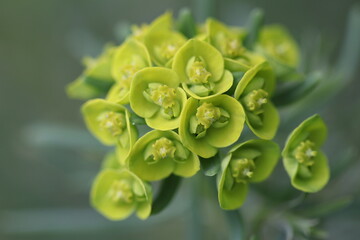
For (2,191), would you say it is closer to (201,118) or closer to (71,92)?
(71,92)

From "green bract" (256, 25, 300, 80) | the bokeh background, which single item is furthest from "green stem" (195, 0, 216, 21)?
"green bract" (256, 25, 300, 80)

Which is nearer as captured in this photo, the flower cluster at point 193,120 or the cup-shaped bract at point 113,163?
the flower cluster at point 193,120

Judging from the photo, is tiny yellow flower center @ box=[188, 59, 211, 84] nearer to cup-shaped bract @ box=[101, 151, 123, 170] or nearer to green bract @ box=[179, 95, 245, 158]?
green bract @ box=[179, 95, 245, 158]

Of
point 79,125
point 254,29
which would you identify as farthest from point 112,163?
point 79,125

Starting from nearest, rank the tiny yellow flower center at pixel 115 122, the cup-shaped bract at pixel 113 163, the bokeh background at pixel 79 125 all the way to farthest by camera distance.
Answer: the tiny yellow flower center at pixel 115 122 < the cup-shaped bract at pixel 113 163 < the bokeh background at pixel 79 125

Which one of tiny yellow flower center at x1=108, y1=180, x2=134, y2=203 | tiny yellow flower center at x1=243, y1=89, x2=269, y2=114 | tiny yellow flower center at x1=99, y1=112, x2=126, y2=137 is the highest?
tiny yellow flower center at x1=99, y1=112, x2=126, y2=137

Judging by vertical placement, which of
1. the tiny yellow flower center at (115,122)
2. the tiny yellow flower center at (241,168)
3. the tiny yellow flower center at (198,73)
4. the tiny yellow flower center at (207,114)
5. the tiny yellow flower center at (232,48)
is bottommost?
the tiny yellow flower center at (241,168)

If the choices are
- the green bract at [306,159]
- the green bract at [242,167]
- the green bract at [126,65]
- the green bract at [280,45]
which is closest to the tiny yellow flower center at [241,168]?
the green bract at [242,167]

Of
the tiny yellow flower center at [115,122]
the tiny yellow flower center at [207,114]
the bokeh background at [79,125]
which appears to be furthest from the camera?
the bokeh background at [79,125]

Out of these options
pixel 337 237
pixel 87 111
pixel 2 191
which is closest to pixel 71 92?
pixel 87 111

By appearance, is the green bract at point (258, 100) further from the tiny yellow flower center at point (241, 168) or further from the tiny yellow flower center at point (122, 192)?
the tiny yellow flower center at point (122, 192)
